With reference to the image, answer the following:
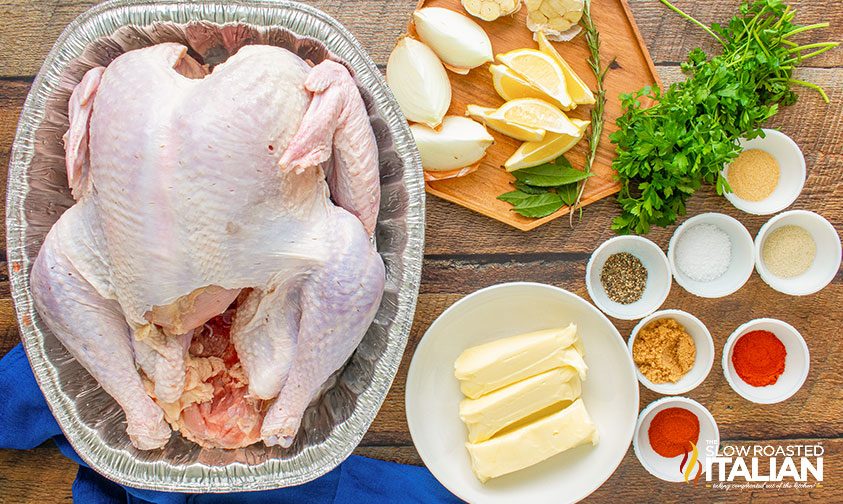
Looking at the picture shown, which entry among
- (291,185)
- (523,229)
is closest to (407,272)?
(291,185)

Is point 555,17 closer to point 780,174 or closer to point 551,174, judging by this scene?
point 551,174

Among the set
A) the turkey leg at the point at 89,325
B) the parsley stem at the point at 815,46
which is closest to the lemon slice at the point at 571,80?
the parsley stem at the point at 815,46

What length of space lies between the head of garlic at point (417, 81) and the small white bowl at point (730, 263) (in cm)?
62

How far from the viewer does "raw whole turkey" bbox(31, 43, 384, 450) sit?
1006 mm

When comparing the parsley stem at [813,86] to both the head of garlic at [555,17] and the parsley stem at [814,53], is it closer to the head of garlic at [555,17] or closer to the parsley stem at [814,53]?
the parsley stem at [814,53]

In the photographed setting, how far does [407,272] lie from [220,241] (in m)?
0.35

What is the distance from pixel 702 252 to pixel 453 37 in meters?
0.75

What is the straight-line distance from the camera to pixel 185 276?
41.0 inches

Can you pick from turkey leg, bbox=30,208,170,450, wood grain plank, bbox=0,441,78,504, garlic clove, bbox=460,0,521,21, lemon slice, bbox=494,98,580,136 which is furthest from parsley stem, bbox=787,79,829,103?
wood grain plank, bbox=0,441,78,504

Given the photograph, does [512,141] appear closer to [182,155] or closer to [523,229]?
[523,229]

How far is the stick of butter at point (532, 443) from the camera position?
1.48 metres

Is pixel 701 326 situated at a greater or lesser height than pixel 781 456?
greater

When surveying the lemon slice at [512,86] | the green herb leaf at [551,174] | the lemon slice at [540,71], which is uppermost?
the lemon slice at [540,71]

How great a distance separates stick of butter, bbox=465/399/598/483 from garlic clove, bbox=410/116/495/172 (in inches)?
23.4
